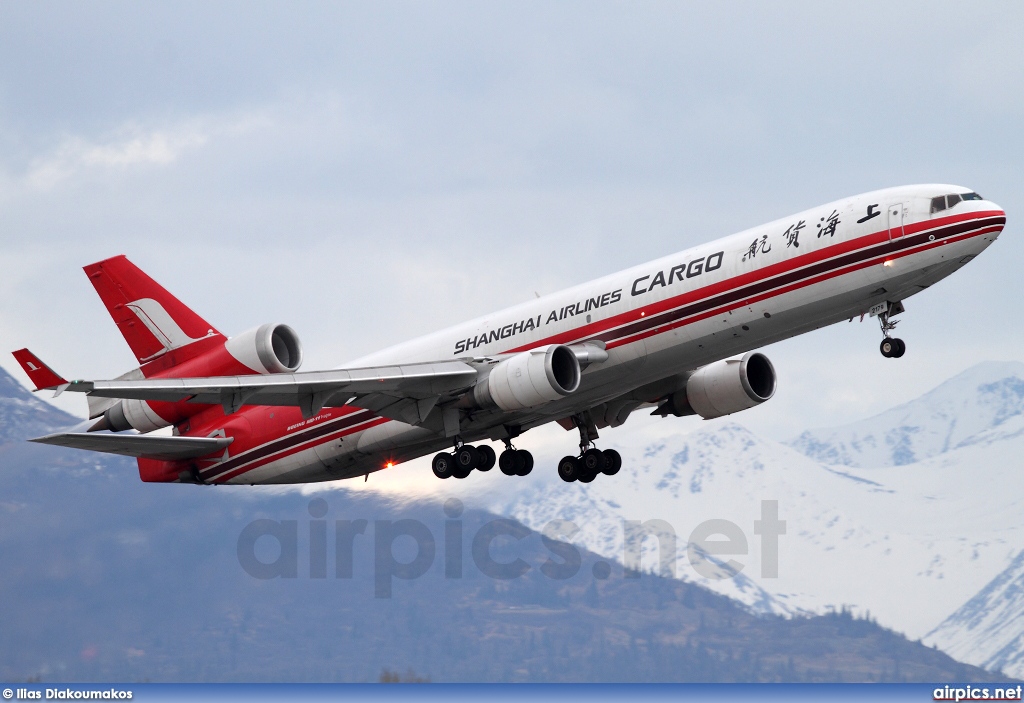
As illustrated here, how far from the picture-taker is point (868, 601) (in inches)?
6688

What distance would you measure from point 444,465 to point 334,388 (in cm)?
486

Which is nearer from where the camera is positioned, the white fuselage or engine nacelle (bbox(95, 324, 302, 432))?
the white fuselage

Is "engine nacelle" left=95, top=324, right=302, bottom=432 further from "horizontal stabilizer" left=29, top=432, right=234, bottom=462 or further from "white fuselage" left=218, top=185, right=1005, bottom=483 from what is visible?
"white fuselage" left=218, top=185, right=1005, bottom=483

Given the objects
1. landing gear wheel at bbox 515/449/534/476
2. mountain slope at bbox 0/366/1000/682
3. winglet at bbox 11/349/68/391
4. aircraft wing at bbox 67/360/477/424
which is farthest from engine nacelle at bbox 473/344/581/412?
mountain slope at bbox 0/366/1000/682

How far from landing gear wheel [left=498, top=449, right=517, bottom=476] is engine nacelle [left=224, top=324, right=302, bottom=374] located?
7029mm

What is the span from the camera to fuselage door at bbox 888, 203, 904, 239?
115 ft

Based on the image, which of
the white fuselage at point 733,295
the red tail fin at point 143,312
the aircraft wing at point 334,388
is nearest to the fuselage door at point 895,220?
the white fuselage at point 733,295

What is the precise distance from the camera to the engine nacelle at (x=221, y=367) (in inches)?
1619

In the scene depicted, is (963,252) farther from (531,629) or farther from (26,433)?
(531,629)

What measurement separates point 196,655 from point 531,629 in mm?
50296

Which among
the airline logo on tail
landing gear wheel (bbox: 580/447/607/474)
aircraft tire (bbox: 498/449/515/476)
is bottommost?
aircraft tire (bbox: 498/449/515/476)

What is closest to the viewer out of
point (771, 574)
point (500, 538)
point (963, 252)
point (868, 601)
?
point (963, 252)

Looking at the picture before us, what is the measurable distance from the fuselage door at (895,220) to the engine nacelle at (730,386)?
910 centimetres

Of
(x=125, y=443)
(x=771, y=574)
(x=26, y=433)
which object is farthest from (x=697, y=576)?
(x=125, y=443)
